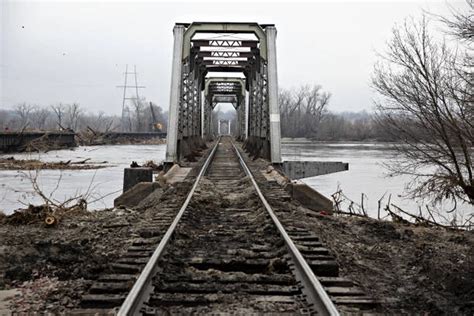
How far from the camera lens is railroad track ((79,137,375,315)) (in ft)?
10.8

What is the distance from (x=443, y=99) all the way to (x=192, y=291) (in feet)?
42.9

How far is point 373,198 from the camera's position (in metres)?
16.8

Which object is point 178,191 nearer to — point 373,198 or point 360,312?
point 360,312

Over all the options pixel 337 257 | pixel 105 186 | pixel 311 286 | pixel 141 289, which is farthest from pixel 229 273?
pixel 105 186

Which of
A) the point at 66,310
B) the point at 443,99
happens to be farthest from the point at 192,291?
the point at 443,99

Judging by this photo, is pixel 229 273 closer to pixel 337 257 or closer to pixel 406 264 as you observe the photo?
pixel 337 257

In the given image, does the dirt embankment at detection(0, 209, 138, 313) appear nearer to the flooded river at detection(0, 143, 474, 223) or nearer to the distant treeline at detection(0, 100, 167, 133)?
the flooded river at detection(0, 143, 474, 223)

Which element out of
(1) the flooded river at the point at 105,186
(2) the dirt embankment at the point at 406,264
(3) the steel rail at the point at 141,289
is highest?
(3) the steel rail at the point at 141,289

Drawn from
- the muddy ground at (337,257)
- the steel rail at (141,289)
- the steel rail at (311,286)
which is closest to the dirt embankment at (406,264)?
the muddy ground at (337,257)

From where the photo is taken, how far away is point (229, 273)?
13.2ft

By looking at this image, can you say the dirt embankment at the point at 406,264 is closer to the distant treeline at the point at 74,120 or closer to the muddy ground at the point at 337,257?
the muddy ground at the point at 337,257

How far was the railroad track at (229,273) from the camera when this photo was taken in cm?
328

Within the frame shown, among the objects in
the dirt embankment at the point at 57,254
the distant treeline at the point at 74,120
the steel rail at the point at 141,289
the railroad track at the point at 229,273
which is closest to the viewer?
the steel rail at the point at 141,289

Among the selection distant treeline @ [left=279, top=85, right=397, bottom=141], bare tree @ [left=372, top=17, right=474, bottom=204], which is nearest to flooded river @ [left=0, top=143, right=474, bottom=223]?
bare tree @ [left=372, top=17, right=474, bottom=204]
